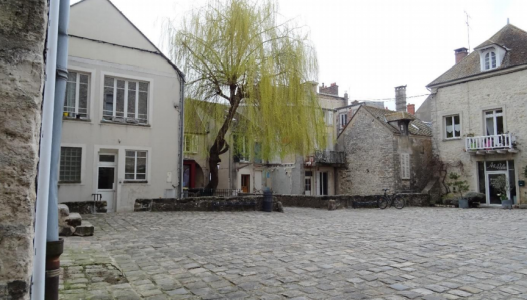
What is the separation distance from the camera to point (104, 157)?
14508mm

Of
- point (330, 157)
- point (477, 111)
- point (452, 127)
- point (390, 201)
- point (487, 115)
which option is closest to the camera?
point (390, 201)

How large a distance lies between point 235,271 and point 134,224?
208 inches

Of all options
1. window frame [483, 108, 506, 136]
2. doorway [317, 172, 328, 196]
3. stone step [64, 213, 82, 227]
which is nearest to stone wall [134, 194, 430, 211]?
stone step [64, 213, 82, 227]

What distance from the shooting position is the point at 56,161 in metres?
→ 1.97

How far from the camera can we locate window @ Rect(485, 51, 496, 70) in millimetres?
22047

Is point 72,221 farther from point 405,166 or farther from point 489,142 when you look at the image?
point 405,166

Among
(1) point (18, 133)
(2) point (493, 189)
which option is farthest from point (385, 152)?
(1) point (18, 133)

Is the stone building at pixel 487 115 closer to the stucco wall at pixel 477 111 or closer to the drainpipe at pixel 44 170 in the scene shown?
the stucco wall at pixel 477 111

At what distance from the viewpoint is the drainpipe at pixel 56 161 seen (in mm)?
1945

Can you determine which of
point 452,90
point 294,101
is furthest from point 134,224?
point 452,90

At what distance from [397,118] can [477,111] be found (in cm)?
539

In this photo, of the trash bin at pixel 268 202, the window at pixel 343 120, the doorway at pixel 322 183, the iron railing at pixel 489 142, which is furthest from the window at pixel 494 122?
the trash bin at pixel 268 202

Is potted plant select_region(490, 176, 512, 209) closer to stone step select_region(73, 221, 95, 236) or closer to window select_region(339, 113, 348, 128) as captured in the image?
window select_region(339, 113, 348, 128)

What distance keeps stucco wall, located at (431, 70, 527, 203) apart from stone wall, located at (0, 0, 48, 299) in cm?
2358
